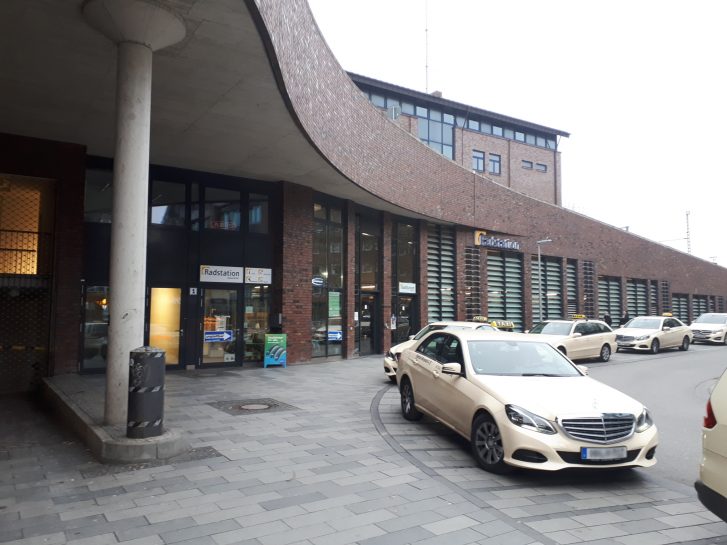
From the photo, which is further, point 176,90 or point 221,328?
point 221,328

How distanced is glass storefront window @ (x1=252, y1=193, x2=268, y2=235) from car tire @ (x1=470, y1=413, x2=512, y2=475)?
35.2 ft

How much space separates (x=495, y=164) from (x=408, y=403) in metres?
35.4

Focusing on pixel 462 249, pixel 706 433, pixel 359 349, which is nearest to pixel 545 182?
pixel 462 249

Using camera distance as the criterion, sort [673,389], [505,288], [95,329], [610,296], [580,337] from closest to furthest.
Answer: [673,389] → [95,329] → [580,337] → [505,288] → [610,296]

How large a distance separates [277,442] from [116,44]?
5.78 m

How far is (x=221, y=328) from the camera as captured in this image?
1484 centimetres

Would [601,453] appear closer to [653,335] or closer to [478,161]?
[653,335]

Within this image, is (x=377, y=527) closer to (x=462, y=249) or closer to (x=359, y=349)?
(x=359, y=349)

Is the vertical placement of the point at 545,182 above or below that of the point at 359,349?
above

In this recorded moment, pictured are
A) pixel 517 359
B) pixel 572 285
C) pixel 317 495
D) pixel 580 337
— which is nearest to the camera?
pixel 317 495

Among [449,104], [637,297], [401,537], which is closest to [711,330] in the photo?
[637,297]

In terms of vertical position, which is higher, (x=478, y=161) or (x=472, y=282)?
(x=478, y=161)

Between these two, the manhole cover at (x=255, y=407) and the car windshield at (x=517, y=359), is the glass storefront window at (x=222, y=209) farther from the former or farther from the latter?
the car windshield at (x=517, y=359)

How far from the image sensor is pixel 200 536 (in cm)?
420
